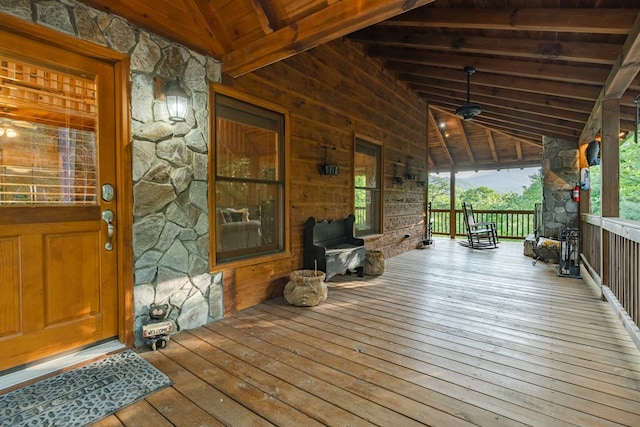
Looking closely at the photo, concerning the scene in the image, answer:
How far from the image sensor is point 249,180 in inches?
130

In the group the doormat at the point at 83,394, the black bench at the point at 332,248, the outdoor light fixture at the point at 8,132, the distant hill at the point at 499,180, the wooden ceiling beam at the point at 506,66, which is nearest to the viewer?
the doormat at the point at 83,394

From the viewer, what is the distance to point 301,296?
3232mm

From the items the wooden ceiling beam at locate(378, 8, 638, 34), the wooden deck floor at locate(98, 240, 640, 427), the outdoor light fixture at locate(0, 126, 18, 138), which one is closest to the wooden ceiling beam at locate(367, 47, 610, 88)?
the wooden ceiling beam at locate(378, 8, 638, 34)

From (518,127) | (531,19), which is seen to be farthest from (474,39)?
(518,127)

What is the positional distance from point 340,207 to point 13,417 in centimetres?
387

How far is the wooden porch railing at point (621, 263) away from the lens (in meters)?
2.43

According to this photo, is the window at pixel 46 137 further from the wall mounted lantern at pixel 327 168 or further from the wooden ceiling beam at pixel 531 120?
the wooden ceiling beam at pixel 531 120

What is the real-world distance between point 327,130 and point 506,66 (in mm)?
2709

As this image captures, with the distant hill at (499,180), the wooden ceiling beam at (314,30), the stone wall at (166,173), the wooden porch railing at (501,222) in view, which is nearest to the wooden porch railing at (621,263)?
the wooden ceiling beam at (314,30)

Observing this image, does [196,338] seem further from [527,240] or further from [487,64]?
[527,240]

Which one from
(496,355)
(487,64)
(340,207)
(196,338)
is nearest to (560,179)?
(487,64)

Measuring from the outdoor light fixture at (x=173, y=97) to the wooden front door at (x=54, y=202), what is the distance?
1.09 feet

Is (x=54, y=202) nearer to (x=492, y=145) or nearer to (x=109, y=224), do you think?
(x=109, y=224)

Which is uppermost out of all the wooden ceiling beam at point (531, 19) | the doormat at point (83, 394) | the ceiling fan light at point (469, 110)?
the wooden ceiling beam at point (531, 19)
